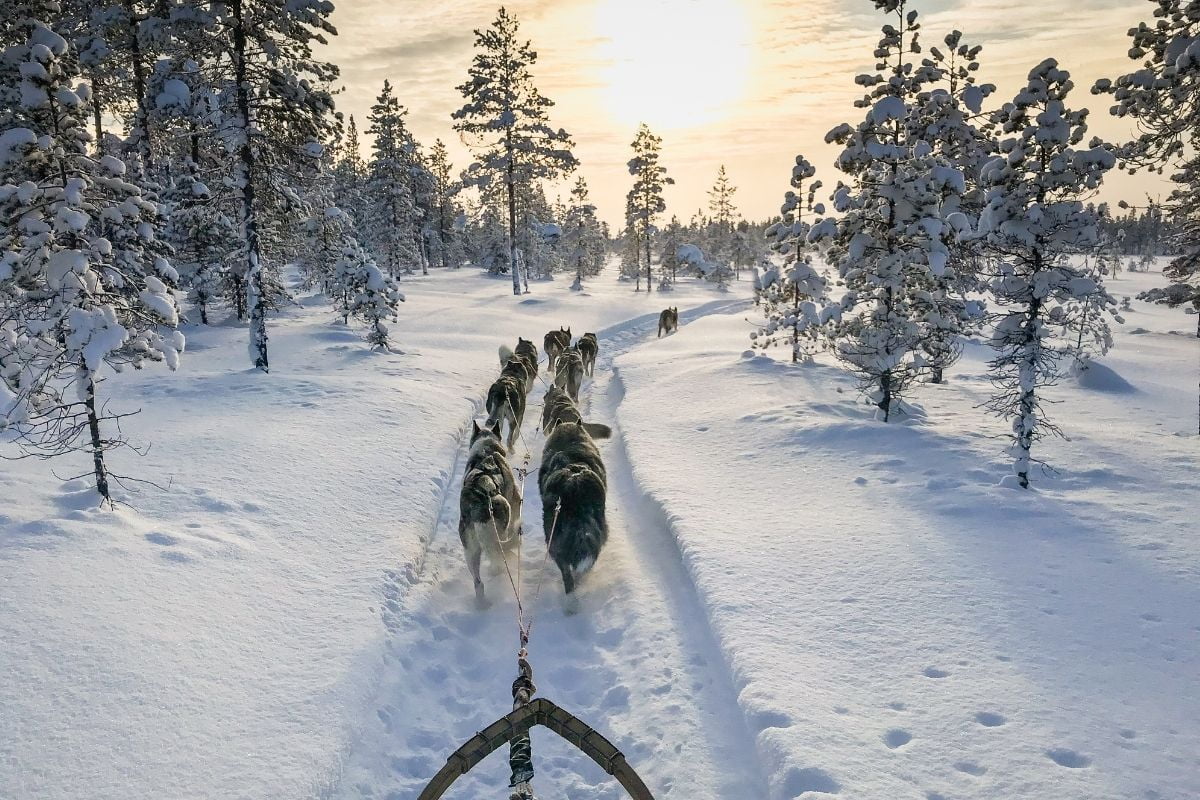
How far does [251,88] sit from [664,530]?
47.4 ft

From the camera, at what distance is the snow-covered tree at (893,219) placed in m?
11.1

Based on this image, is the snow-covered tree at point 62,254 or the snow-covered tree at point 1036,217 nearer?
the snow-covered tree at point 62,254

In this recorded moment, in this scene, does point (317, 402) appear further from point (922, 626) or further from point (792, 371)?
point (792, 371)

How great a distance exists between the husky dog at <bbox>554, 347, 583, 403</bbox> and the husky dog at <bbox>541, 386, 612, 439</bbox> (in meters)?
2.04

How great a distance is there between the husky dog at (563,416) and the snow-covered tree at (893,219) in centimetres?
591

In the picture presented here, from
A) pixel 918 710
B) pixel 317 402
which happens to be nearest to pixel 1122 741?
pixel 918 710

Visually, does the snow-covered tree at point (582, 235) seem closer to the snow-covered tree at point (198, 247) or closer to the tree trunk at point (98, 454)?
the snow-covered tree at point (198, 247)

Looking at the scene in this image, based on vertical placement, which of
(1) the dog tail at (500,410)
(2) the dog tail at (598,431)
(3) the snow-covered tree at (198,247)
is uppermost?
(3) the snow-covered tree at (198,247)

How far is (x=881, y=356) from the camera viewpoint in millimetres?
12070

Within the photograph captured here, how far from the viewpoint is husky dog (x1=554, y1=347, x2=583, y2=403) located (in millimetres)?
13688

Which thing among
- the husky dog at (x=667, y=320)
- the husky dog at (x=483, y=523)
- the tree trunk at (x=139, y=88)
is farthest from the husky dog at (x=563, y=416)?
the husky dog at (x=667, y=320)

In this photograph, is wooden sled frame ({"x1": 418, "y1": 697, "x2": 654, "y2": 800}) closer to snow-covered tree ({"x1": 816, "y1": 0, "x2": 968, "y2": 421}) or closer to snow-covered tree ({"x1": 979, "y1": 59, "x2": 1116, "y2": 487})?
snow-covered tree ({"x1": 979, "y1": 59, "x2": 1116, "y2": 487})

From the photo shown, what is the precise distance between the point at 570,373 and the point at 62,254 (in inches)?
377

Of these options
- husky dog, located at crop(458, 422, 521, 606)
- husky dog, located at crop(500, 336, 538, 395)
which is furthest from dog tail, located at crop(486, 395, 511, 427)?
husky dog, located at crop(458, 422, 521, 606)
